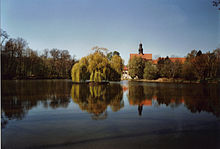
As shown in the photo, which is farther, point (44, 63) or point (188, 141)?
point (44, 63)

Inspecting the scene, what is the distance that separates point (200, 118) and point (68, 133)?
5.27 meters

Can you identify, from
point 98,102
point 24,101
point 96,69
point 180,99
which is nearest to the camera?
point 98,102

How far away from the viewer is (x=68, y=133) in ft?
16.3

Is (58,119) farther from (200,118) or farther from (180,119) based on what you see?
(200,118)

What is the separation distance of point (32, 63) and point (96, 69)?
2926 centimetres

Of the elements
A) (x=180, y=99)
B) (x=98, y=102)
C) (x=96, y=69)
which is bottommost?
(x=180, y=99)

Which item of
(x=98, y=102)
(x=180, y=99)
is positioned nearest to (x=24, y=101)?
(x=98, y=102)

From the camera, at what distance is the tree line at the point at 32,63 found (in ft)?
119

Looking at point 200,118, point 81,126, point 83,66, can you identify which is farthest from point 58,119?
point 83,66

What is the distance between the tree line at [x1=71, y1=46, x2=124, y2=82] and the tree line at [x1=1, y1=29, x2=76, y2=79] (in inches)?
671

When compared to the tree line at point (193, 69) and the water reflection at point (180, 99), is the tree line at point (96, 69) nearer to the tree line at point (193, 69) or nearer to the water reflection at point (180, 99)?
the water reflection at point (180, 99)

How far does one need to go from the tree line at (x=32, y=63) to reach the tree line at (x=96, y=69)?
55.9ft

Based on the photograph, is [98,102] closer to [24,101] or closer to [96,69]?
[24,101]

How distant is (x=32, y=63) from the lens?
46438 mm
